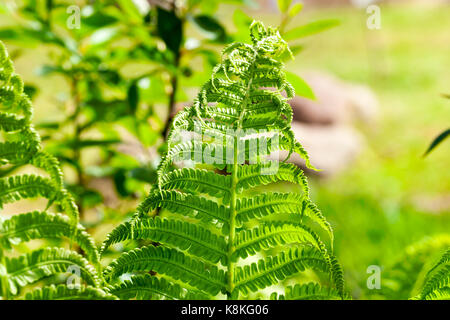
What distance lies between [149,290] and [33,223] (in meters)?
0.14

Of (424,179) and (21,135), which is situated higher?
(424,179)

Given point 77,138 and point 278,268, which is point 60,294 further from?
point 77,138

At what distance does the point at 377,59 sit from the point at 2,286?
7116mm

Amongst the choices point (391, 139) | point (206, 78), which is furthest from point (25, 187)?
point (391, 139)

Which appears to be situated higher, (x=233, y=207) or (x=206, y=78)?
(x=206, y=78)

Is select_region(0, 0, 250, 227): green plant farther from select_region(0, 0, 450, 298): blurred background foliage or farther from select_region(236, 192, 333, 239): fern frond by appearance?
select_region(236, 192, 333, 239): fern frond

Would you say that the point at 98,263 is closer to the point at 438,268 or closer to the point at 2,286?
the point at 2,286

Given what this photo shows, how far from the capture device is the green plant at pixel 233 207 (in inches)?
21.7

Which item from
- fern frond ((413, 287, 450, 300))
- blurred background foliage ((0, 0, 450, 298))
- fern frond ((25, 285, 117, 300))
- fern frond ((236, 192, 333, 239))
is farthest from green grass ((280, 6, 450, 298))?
fern frond ((25, 285, 117, 300))

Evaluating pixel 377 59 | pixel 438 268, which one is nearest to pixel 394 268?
pixel 438 268

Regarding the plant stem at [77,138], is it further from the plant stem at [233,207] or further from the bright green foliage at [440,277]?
the bright green foliage at [440,277]

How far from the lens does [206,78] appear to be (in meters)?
1.08

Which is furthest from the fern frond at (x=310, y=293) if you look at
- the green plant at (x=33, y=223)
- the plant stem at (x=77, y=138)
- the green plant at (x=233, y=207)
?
the plant stem at (x=77, y=138)

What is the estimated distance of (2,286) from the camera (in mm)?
478
